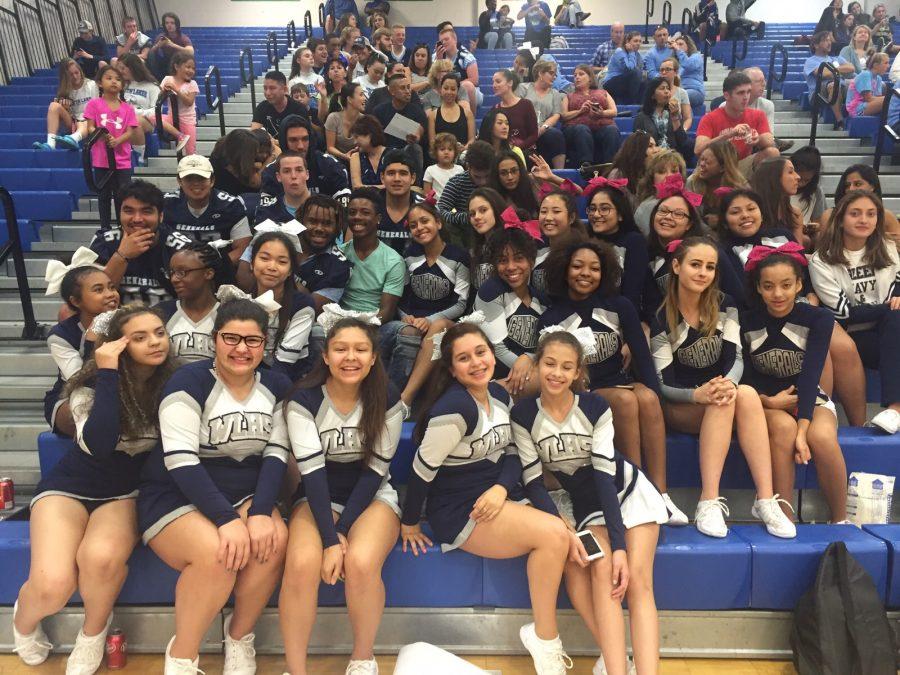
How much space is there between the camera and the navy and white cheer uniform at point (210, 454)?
7.72 feet

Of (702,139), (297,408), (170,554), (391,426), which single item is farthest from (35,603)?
(702,139)

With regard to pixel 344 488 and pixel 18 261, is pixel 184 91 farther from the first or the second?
pixel 344 488

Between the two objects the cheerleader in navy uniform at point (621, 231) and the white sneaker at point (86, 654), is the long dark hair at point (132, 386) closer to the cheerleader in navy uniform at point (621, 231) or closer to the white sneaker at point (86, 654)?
the white sneaker at point (86, 654)

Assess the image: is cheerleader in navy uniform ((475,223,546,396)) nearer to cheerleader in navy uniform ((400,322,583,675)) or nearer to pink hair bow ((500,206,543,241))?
pink hair bow ((500,206,543,241))

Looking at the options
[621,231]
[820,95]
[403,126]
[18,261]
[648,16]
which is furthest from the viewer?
[648,16]

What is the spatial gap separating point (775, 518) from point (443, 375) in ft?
3.87

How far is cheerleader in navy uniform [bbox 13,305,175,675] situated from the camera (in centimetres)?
236

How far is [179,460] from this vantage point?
2.34 metres

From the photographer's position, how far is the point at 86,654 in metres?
2.38

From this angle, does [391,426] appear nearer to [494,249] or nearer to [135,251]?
[494,249]

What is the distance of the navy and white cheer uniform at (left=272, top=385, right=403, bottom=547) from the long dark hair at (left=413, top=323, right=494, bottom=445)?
0.07m

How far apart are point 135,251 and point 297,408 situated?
1.19 metres

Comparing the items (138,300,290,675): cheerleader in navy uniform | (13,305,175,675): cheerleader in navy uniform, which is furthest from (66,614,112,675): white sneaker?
(138,300,290,675): cheerleader in navy uniform

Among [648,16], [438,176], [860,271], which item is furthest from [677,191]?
[648,16]
